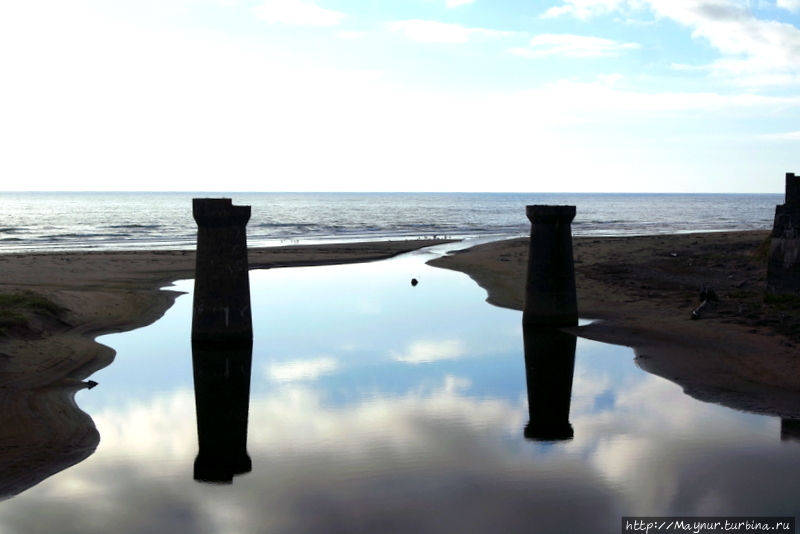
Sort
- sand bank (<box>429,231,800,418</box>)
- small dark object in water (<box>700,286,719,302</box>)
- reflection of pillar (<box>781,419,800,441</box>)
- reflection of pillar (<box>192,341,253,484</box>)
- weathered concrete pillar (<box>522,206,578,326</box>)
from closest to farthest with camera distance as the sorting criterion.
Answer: reflection of pillar (<box>192,341,253,484</box>), reflection of pillar (<box>781,419,800,441</box>), sand bank (<box>429,231,800,418</box>), weathered concrete pillar (<box>522,206,578,326</box>), small dark object in water (<box>700,286,719,302</box>)

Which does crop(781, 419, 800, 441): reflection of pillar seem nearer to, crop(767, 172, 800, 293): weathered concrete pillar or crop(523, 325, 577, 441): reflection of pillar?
crop(523, 325, 577, 441): reflection of pillar

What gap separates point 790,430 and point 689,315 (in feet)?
26.2

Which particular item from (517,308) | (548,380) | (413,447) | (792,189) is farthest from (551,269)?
(413,447)

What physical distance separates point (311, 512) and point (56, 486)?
318 cm

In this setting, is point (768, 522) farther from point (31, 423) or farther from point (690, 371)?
point (31, 423)

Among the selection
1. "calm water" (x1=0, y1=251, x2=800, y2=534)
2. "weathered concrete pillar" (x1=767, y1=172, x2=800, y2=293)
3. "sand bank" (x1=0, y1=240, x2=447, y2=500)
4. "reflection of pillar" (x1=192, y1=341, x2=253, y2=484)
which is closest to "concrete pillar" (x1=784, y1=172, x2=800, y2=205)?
"weathered concrete pillar" (x1=767, y1=172, x2=800, y2=293)

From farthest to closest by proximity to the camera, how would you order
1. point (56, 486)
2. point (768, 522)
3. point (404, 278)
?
1. point (404, 278)
2. point (56, 486)
3. point (768, 522)

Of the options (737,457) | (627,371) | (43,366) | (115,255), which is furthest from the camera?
(115,255)

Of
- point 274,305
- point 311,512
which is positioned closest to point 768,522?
point 311,512

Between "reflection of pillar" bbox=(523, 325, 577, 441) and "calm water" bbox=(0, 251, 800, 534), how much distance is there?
0.05 metres

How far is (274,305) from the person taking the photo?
21.9 metres

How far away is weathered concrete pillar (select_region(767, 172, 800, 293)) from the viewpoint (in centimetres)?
1762

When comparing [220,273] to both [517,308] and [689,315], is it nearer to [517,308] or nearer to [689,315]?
[517,308]

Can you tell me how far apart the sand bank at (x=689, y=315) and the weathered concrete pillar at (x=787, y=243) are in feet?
1.91
